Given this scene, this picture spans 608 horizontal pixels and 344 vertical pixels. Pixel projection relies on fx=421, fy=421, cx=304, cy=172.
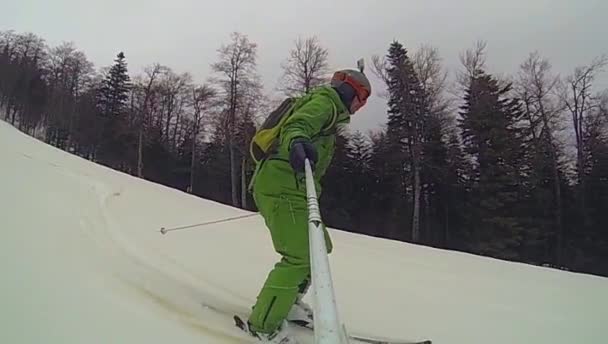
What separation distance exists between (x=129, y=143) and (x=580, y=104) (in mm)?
28231

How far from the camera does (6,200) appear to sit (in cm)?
352

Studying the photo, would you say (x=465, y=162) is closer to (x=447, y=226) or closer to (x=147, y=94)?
(x=447, y=226)

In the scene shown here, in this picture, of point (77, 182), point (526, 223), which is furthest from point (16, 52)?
point (526, 223)

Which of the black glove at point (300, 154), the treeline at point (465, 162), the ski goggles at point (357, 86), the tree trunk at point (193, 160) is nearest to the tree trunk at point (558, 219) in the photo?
the treeline at point (465, 162)

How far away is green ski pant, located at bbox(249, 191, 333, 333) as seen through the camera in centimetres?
204

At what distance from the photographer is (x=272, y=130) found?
2.23m

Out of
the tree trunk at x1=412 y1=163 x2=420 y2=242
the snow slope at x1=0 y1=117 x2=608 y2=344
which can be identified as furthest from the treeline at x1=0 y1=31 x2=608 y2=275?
the snow slope at x1=0 y1=117 x2=608 y2=344

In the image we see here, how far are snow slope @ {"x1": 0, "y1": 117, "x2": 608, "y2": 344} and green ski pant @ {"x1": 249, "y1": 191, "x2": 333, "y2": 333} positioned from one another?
0.23 metres

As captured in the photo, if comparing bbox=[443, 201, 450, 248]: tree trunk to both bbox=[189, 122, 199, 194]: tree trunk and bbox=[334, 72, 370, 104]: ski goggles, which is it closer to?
bbox=[189, 122, 199, 194]: tree trunk

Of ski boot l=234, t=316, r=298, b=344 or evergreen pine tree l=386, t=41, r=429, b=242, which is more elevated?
evergreen pine tree l=386, t=41, r=429, b=242

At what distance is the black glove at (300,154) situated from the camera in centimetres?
165

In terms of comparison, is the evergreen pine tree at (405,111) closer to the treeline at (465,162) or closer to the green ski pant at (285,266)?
the treeline at (465,162)

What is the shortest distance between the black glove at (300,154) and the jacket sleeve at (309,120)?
109 mm

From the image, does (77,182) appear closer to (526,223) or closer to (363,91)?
(363,91)
